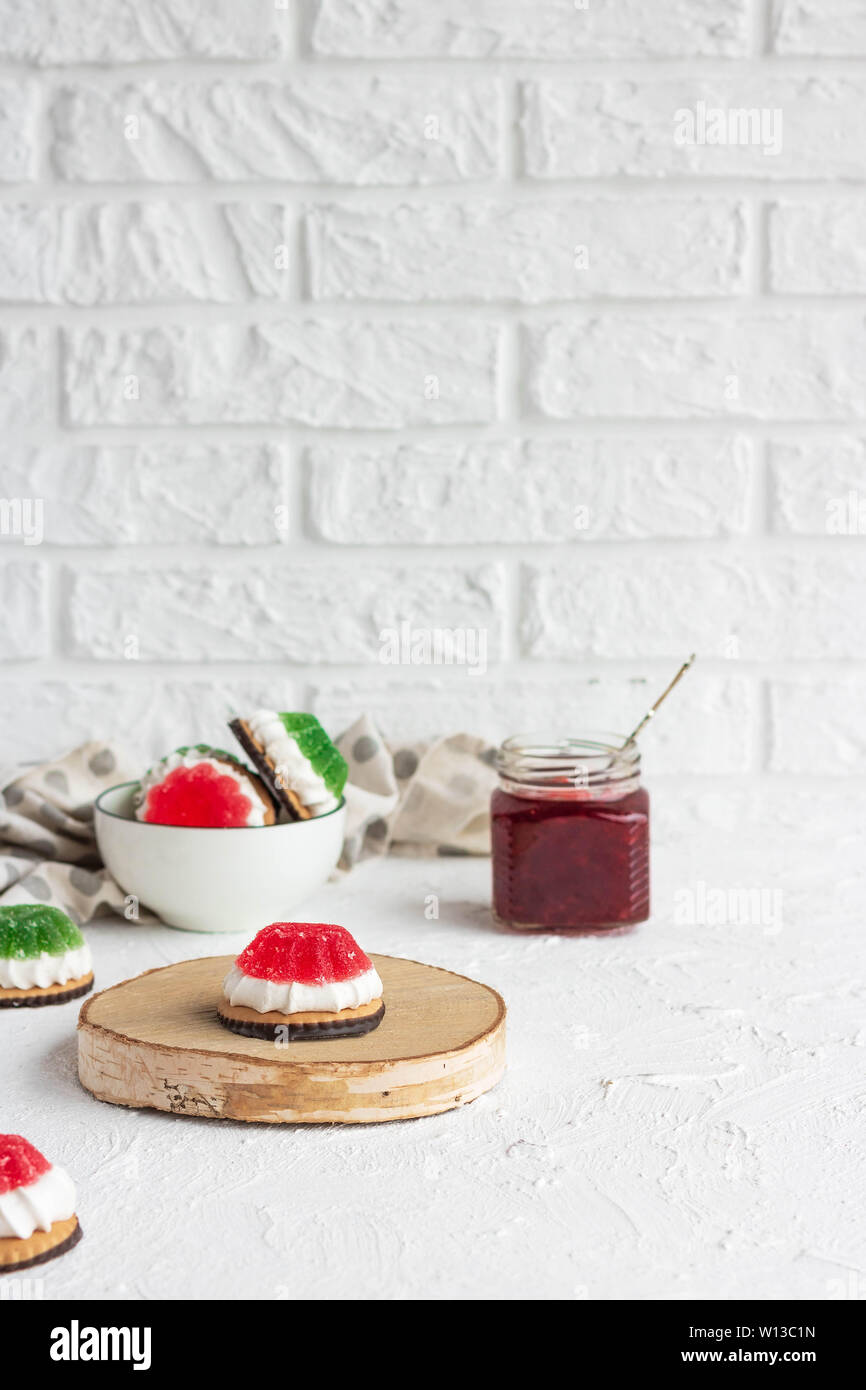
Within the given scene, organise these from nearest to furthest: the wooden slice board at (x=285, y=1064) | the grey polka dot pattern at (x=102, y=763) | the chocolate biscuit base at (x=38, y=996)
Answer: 1. the wooden slice board at (x=285, y=1064)
2. the chocolate biscuit base at (x=38, y=996)
3. the grey polka dot pattern at (x=102, y=763)

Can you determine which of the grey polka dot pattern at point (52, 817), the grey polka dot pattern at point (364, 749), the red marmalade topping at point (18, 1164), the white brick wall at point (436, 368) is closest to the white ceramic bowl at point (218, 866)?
the grey polka dot pattern at point (52, 817)

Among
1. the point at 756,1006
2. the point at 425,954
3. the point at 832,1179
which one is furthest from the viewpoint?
the point at 425,954

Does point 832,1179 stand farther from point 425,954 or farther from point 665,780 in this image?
point 665,780

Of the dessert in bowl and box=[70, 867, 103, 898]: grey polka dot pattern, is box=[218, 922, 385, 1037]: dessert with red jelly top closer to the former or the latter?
the dessert in bowl

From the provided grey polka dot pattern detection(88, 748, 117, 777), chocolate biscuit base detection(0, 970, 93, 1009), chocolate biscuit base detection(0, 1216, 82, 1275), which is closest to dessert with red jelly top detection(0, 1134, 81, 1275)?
chocolate biscuit base detection(0, 1216, 82, 1275)

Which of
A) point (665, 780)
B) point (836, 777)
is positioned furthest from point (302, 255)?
point (836, 777)

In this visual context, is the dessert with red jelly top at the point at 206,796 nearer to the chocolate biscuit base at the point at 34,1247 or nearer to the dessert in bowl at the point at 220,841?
the dessert in bowl at the point at 220,841

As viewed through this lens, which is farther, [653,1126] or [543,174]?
[543,174]
